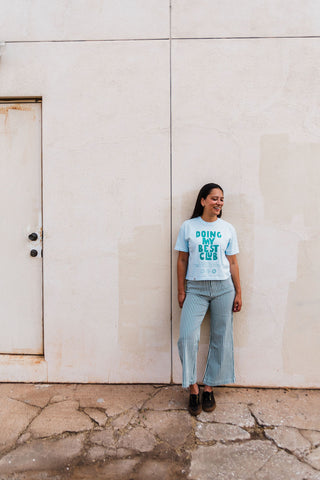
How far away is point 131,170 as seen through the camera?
3.48 metres

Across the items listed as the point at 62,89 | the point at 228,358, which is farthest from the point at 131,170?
the point at 228,358

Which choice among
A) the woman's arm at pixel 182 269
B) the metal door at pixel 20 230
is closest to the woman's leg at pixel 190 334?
the woman's arm at pixel 182 269

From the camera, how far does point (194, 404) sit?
3188 millimetres

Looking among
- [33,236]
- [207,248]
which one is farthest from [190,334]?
[33,236]

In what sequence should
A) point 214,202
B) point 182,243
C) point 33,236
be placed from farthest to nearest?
point 33,236
point 182,243
point 214,202

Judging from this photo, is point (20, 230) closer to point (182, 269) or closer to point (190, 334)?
point (182, 269)

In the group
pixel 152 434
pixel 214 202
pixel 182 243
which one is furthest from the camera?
pixel 182 243

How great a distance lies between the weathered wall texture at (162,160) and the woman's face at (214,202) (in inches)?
11.5

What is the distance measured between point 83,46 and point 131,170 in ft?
3.80

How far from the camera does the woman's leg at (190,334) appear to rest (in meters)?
3.15

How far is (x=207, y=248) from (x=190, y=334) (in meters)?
0.71

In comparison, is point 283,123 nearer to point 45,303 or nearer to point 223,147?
point 223,147

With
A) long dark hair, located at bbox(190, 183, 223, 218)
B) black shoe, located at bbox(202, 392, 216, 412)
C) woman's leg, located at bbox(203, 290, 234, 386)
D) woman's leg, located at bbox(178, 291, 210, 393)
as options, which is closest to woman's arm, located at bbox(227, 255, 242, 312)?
woman's leg, located at bbox(203, 290, 234, 386)

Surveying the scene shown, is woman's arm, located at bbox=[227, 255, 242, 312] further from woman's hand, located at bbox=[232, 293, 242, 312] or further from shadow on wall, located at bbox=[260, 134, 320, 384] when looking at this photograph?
shadow on wall, located at bbox=[260, 134, 320, 384]
